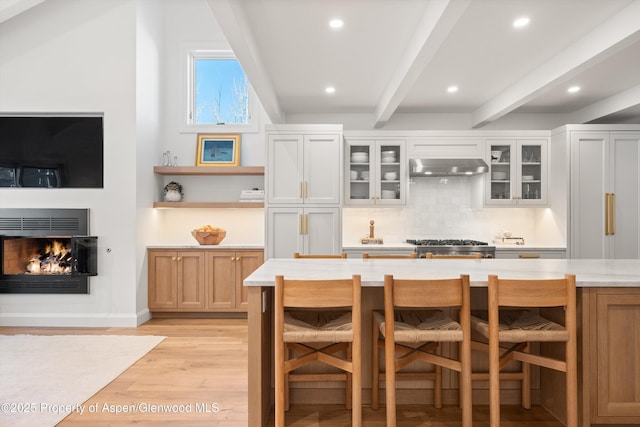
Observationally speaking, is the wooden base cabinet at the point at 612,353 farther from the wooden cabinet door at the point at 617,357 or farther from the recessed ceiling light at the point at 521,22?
the recessed ceiling light at the point at 521,22

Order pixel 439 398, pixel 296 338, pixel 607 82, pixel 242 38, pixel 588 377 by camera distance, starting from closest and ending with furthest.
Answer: pixel 296 338 < pixel 588 377 < pixel 439 398 < pixel 242 38 < pixel 607 82

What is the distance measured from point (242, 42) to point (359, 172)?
102 inches

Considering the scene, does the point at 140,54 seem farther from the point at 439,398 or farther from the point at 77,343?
the point at 439,398

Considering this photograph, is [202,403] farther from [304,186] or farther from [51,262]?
[51,262]

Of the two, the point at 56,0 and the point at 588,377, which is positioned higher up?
the point at 56,0

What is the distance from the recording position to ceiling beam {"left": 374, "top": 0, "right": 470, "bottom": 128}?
238 centimetres

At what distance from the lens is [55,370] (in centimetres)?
320

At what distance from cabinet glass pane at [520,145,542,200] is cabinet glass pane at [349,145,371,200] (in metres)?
1.93

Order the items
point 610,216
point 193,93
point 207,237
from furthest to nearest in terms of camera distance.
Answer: point 193,93 < point 207,237 < point 610,216

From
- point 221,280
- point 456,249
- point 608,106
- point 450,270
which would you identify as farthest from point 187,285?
point 608,106

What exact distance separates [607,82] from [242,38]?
372cm

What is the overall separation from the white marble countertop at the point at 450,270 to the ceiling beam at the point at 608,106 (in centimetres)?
230

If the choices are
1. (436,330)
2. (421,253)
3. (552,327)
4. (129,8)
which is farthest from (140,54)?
(552,327)

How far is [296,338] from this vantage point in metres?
2.07
